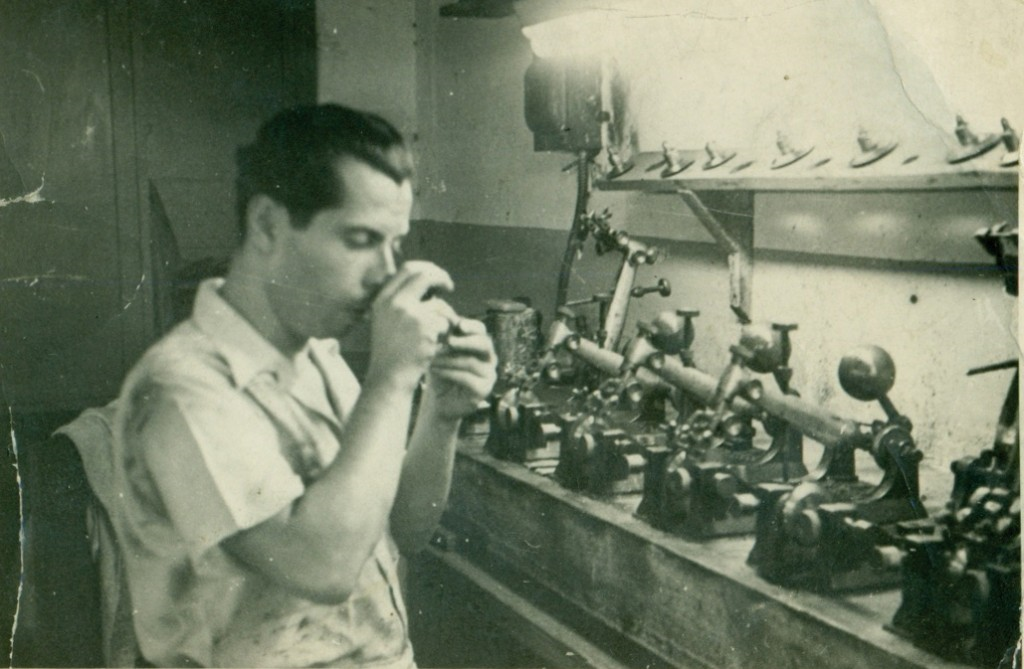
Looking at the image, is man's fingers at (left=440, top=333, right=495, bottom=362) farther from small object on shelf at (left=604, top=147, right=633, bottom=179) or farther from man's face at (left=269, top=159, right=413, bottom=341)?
small object on shelf at (left=604, top=147, right=633, bottom=179)

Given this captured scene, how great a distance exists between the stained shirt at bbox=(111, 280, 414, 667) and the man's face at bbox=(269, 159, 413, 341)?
0.04 m

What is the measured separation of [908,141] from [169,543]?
1.24m

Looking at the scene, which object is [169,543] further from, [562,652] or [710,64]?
[710,64]

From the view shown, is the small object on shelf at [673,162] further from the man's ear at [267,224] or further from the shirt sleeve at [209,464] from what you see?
the shirt sleeve at [209,464]

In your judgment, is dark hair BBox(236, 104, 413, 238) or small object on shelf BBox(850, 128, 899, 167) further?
small object on shelf BBox(850, 128, 899, 167)

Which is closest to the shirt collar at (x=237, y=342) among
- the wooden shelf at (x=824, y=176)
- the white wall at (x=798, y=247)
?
the white wall at (x=798, y=247)

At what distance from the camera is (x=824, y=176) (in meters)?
1.65

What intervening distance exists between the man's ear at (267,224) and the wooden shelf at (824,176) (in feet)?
2.78

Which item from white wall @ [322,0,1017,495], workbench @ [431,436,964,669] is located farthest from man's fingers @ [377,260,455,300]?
workbench @ [431,436,964,669]

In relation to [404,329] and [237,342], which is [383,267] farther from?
[237,342]

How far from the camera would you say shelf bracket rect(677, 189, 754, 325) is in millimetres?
1987

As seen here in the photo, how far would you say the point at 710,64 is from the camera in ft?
5.51

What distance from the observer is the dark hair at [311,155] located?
1182 millimetres

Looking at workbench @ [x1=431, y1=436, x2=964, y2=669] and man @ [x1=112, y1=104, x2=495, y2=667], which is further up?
man @ [x1=112, y1=104, x2=495, y2=667]
